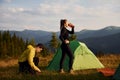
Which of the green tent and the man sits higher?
the man

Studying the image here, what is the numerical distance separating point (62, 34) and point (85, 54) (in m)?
3.36

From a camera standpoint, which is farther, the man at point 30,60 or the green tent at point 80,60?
the green tent at point 80,60

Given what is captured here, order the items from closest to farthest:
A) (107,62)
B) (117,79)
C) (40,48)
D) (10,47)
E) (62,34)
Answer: (117,79), (40,48), (62,34), (107,62), (10,47)

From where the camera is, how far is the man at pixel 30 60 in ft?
50.3

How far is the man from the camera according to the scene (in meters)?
15.3

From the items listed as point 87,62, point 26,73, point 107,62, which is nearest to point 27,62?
point 26,73

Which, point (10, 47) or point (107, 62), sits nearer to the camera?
point (107, 62)

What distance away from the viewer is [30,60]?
608 inches

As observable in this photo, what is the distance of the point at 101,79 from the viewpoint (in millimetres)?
14805

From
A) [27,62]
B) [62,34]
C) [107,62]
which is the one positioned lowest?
[107,62]

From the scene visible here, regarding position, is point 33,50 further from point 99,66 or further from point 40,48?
point 99,66

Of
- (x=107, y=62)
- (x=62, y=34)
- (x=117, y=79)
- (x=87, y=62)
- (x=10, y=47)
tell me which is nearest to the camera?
(x=117, y=79)

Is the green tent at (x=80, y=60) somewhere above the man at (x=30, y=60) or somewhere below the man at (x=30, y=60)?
below

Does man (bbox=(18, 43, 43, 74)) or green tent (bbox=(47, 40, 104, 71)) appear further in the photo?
green tent (bbox=(47, 40, 104, 71))
